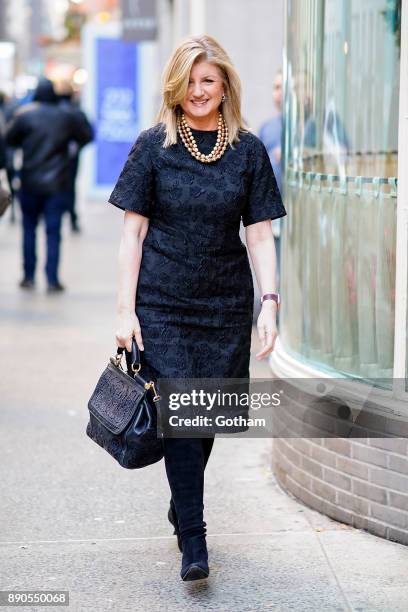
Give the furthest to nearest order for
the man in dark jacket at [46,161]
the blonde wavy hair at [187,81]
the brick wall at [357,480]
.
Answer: the man in dark jacket at [46,161]
the brick wall at [357,480]
the blonde wavy hair at [187,81]

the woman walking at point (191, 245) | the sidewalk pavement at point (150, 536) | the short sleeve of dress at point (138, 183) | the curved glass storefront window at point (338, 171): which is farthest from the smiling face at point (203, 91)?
the sidewalk pavement at point (150, 536)

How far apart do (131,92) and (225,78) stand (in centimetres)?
1817

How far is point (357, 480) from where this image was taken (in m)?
4.89

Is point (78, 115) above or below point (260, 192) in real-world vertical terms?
below

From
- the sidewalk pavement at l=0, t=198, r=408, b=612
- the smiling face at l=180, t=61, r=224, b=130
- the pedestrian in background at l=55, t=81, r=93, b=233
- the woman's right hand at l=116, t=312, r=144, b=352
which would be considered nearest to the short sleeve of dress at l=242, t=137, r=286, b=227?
the smiling face at l=180, t=61, r=224, b=130

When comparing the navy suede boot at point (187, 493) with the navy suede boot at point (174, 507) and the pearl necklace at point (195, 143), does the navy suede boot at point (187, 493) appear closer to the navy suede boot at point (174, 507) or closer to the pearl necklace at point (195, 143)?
the navy suede boot at point (174, 507)

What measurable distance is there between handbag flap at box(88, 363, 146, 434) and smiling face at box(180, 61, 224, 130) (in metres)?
0.91

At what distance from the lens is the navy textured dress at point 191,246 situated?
167 inches

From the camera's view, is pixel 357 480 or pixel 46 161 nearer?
pixel 357 480

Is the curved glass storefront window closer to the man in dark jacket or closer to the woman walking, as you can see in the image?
the woman walking

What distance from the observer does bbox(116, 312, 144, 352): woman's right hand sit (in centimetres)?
425

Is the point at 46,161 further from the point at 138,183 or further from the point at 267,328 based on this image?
the point at 267,328

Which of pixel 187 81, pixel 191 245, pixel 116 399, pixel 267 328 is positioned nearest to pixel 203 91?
pixel 187 81

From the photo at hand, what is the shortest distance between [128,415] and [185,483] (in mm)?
331
